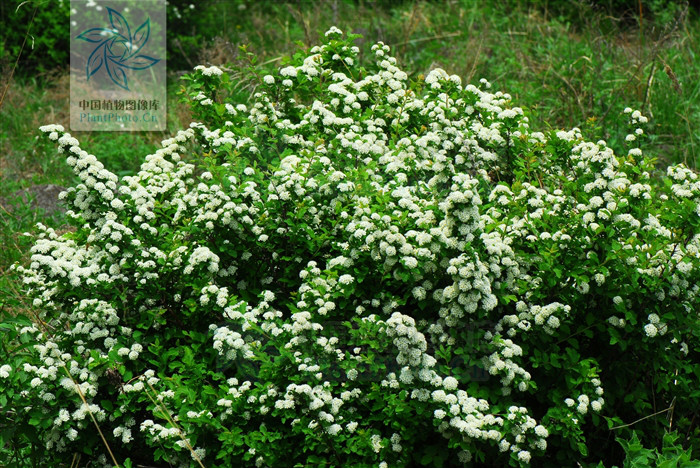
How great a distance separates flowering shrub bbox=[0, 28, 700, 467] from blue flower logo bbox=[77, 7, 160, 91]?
17.3 feet

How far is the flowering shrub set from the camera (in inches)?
113

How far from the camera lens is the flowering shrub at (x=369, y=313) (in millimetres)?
2865

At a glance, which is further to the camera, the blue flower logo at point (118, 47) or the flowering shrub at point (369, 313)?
the blue flower logo at point (118, 47)

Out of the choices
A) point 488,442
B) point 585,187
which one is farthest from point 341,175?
point 488,442

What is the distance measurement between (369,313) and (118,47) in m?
6.34

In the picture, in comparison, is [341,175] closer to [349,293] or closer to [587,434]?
[349,293]

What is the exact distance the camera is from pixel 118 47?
836cm

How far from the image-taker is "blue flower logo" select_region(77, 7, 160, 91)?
8.28 meters

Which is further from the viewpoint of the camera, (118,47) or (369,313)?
(118,47)

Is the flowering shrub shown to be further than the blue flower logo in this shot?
No

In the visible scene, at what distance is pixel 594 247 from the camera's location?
9.85 ft

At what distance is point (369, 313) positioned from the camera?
3.07 meters

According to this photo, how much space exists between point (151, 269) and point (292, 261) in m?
0.62

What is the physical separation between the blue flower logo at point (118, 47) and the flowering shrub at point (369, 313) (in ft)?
17.3
